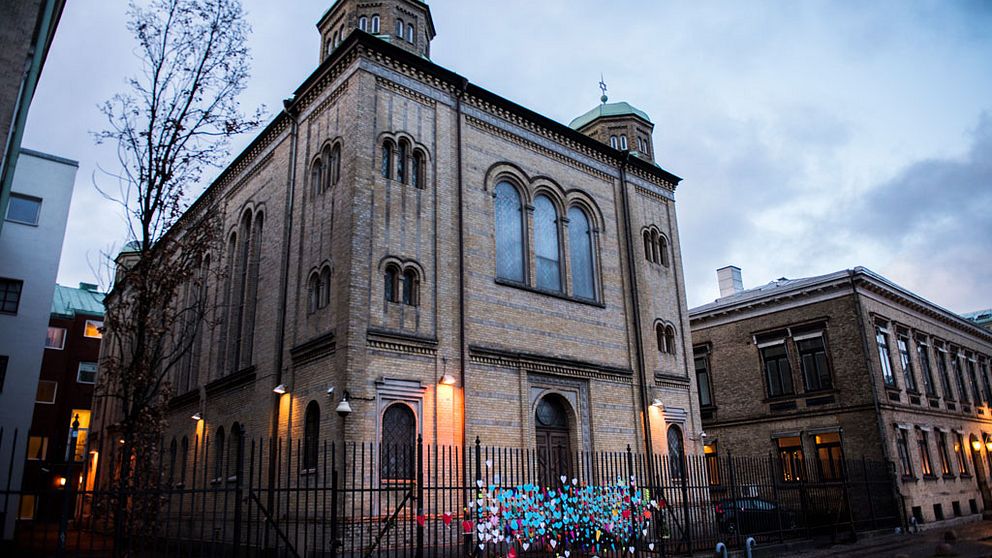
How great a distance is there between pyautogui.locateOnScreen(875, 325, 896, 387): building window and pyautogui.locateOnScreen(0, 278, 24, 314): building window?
33.5m

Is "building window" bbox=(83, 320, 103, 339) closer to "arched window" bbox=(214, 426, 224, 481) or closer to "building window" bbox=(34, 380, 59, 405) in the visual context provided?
"building window" bbox=(34, 380, 59, 405)

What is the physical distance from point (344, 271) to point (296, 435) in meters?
4.40

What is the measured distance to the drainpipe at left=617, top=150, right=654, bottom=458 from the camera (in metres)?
21.4

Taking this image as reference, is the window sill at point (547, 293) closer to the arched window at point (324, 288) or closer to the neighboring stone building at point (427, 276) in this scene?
the neighboring stone building at point (427, 276)

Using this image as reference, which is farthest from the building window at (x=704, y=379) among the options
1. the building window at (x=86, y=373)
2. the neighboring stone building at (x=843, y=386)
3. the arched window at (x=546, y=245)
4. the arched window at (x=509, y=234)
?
the building window at (x=86, y=373)

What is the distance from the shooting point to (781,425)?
28828 mm

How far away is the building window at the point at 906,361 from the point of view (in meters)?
29.1

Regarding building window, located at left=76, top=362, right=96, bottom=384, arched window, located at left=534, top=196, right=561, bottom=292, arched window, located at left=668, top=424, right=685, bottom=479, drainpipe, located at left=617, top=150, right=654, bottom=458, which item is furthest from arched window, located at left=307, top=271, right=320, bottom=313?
building window, located at left=76, top=362, right=96, bottom=384

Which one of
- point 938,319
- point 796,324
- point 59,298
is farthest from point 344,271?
point 59,298

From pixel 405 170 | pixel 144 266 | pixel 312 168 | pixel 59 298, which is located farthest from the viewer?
pixel 59 298

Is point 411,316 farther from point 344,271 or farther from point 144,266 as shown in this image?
point 144,266

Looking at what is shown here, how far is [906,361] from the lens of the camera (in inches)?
1169

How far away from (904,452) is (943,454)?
5216 mm

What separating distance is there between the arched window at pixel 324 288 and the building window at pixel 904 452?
2229 centimetres
